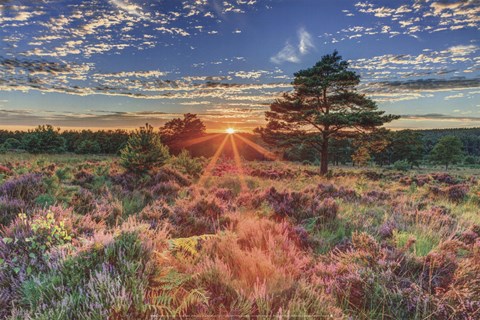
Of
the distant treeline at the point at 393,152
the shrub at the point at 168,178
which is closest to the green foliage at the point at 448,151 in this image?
the distant treeline at the point at 393,152

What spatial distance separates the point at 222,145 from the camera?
211 feet

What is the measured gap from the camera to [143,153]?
14352mm

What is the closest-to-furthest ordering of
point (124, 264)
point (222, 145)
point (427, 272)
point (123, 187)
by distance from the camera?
point (124, 264), point (427, 272), point (123, 187), point (222, 145)

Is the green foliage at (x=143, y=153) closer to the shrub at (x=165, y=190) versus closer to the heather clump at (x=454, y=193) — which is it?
the shrub at (x=165, y=190)

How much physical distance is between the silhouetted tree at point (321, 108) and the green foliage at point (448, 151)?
Result: 62591 mm

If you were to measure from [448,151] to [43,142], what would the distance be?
88705 millimetres

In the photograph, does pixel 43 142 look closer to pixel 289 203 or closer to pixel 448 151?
pixel 289 203

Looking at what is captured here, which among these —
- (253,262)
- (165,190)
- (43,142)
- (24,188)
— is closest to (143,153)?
(165,190)

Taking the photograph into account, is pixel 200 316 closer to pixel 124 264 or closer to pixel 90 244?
pixel 124 264

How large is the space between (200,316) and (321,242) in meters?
3.55

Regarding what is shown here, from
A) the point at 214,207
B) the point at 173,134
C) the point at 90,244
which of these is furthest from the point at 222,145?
the point at 90,244

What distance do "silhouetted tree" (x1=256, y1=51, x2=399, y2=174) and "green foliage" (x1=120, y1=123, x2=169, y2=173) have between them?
13.8 m

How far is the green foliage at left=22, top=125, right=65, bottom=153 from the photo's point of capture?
1918 inches

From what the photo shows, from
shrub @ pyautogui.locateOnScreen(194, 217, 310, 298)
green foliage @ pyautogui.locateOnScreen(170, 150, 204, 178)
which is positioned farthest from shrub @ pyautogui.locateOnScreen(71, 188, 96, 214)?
green foliage @ pyautogui.locateOnScreen(170, 150, 204, 178)
